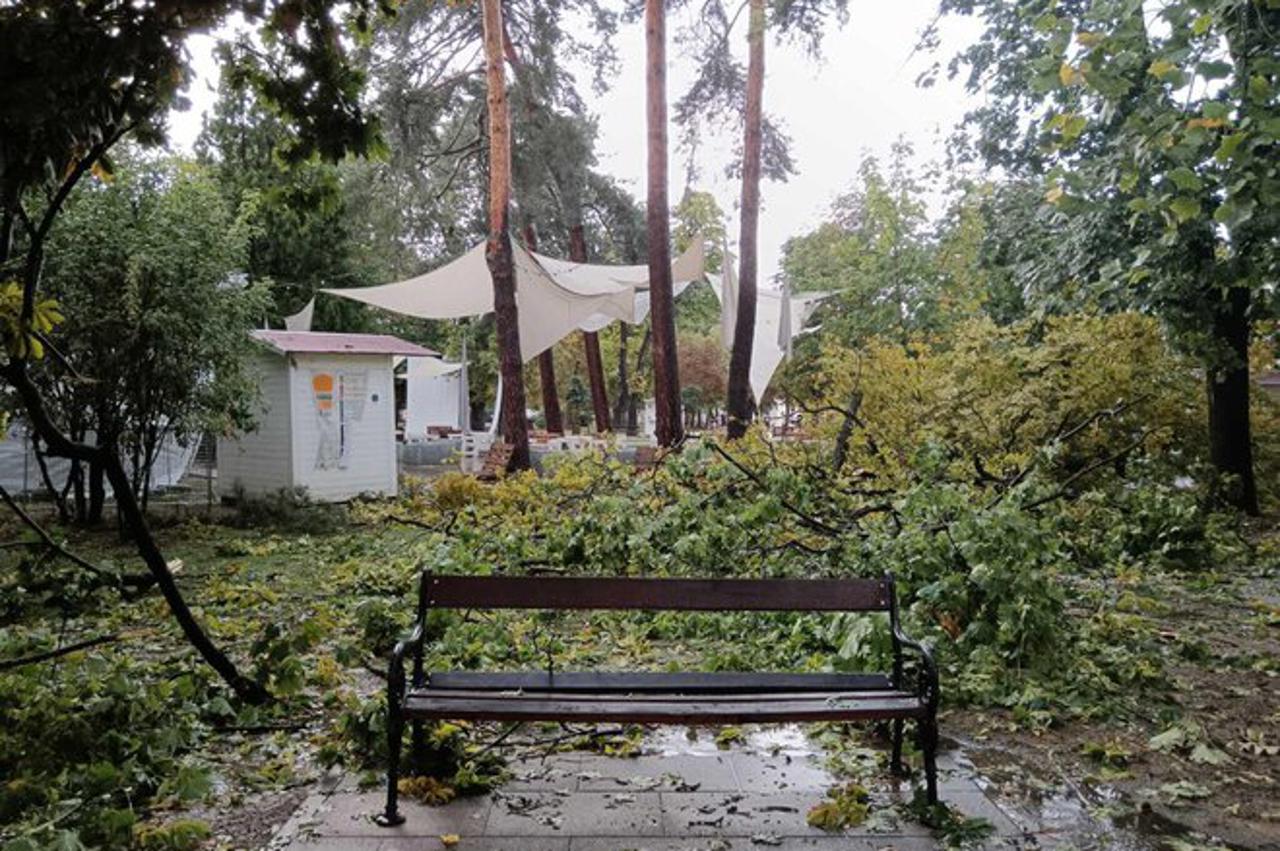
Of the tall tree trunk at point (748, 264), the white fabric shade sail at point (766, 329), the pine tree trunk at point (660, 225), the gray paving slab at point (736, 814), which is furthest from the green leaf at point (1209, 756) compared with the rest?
the white fabric shade sail at point (766, 329)

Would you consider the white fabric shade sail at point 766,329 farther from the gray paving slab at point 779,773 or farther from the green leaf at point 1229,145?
the gray paving slab at point 779,773

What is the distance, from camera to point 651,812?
2951 mm

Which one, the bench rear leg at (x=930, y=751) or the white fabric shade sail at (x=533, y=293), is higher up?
the white fabric shade sail at (x=533, y=293)

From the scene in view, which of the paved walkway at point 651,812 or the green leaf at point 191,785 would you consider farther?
the green leaf at point 191,785

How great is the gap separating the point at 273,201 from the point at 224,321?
22.7 feet

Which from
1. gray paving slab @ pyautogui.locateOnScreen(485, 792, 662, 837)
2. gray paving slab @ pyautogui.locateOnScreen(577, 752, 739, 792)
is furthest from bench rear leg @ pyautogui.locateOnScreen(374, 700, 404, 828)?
gray paving slab @ pyautogui.locateOnScreen(577, 752, 739, 792)

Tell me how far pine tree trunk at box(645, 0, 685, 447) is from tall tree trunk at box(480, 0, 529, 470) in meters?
2.06

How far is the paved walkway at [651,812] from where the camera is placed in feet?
8.98

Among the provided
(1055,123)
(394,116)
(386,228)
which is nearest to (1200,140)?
(1055,123)

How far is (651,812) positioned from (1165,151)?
10.1ft

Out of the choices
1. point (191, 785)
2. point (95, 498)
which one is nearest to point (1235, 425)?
point (191, 785)

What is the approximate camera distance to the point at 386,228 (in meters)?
18.1

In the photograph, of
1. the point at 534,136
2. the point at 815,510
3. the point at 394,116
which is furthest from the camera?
the point at 534,136

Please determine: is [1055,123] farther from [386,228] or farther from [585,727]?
[386,228]
